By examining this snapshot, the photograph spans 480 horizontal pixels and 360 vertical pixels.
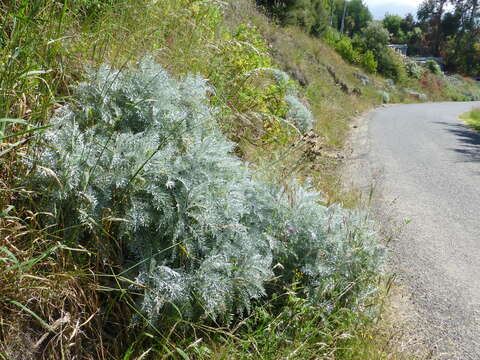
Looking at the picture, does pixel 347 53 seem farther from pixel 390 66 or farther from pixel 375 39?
pixel 390 66

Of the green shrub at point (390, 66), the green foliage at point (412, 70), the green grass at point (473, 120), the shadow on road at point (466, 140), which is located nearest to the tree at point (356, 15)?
the green foliage at point (412, 70)

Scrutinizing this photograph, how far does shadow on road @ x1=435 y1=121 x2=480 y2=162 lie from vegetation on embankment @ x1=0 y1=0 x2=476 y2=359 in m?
7.69

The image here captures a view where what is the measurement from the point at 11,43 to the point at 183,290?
1.62m

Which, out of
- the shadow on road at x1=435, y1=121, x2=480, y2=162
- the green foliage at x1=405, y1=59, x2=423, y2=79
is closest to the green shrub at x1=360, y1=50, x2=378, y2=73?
the green foliage at x1=405, y1=59, x2=423, y2=79

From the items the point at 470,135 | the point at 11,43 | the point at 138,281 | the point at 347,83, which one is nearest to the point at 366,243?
the point at 138,281

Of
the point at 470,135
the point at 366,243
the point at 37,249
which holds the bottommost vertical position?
the point at 470,135

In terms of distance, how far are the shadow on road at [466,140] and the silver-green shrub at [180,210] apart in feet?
24.8

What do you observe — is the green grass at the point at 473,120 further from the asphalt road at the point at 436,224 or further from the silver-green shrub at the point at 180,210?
the silver-green shrub at the point at 180,210

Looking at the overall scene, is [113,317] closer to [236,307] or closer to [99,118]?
[236,307]

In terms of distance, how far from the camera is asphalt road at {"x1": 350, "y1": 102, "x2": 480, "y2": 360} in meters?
3.42

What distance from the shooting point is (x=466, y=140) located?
12.3 m

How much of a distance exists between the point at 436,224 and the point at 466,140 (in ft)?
26.4

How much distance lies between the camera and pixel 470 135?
1349 centimetres

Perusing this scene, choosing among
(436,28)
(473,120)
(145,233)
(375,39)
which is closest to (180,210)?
(145,233)
